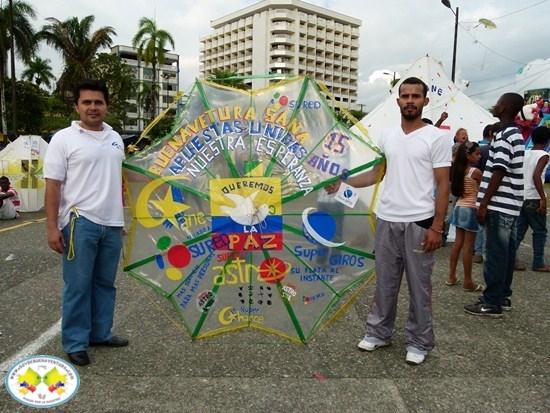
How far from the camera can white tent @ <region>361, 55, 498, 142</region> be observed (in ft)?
27.8

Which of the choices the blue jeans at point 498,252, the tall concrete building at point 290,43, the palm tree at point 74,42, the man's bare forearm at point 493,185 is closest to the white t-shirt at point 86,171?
the man's bare forearm at point 493,185

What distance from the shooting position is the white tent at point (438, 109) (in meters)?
8.46

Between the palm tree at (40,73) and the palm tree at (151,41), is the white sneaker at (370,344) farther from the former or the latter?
the palm tree at (40,73)

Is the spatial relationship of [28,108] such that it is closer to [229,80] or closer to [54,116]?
[54,116]

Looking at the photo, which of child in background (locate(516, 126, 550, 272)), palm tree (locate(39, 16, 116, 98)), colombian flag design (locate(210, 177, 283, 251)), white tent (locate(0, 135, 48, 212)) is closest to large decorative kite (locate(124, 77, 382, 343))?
colombian flag design (locate(210, 177, 283, 251))

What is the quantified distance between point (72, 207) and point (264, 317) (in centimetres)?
152

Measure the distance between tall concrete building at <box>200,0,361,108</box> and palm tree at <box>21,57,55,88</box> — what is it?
45.3m

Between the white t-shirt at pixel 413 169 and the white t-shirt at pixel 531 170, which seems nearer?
the white t-shirt at pixel 413 169

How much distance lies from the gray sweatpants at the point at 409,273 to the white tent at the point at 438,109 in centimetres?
519

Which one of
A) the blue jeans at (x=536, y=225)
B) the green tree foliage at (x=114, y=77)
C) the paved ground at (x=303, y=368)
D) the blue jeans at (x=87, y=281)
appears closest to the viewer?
the paved ground at (x=303, y=368)

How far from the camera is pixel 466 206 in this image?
17.6 feet

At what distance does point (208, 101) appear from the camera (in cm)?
329

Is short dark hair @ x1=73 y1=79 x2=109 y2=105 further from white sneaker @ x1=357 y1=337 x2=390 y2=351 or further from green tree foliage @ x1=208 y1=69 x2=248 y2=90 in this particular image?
white sneaker @ x1=357 y1=337 x2=390 y2=351

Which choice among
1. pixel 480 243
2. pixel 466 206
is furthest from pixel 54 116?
pixel 466 206
